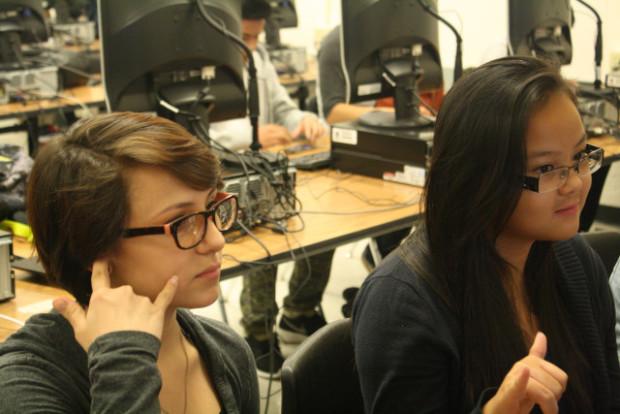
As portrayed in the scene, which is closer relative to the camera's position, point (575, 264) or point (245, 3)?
point (575, 264)

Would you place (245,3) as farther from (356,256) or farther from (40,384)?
(40,384)

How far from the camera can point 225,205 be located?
1.24 m

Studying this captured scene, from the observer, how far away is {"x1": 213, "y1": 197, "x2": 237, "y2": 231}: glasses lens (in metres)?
1.21

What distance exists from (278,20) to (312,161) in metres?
3.13

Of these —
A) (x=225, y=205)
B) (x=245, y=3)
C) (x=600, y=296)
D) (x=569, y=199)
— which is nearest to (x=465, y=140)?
(x=569, y=199)

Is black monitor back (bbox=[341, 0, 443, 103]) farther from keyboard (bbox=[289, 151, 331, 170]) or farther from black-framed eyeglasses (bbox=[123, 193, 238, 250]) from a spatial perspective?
black-framed eyeglasses (bbox=[123, 193, 238, 250])

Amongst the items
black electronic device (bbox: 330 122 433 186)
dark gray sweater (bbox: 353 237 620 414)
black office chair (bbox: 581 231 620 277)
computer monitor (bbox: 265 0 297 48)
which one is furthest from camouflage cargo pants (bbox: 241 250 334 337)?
computer monitor (bbox: 265 0 297 48)

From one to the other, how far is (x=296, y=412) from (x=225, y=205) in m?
0.43

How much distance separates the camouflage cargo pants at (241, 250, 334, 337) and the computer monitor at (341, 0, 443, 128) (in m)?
0.60

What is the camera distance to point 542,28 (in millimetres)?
3438

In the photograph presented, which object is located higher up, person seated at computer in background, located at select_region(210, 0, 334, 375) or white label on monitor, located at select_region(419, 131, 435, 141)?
white label on monitor, located at select_region(419, 131, 435, 141)

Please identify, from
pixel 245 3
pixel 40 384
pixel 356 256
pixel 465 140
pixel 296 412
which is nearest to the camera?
pixel 40 384

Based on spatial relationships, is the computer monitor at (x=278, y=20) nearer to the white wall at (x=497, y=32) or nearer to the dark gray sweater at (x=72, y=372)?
the white wall at (x=497, y=32)

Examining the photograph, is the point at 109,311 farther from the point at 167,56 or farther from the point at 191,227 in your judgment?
the point at 167,56
